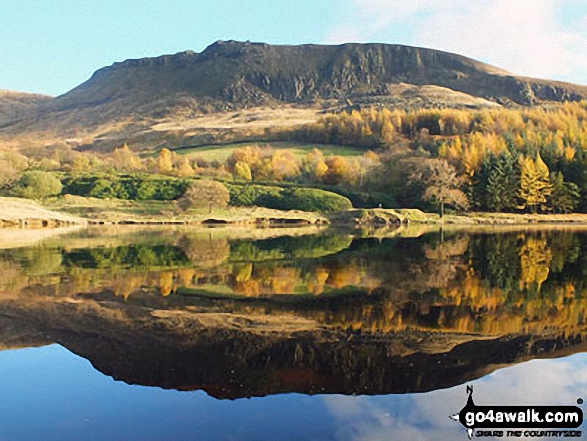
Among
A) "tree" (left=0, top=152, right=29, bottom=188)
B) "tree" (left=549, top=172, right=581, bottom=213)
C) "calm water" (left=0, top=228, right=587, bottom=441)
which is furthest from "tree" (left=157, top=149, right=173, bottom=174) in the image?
"calm water" (left=0, top=228, right=587, bottom=441)

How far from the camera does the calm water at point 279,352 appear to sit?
23.9 feet

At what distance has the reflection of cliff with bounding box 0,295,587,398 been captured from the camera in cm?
855

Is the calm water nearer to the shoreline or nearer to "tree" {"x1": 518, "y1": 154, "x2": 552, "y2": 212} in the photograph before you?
the shoreline

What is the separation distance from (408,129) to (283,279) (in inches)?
5435

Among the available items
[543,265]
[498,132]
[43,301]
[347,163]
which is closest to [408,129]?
[498,132]

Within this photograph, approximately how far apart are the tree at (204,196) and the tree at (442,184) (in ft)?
97.4

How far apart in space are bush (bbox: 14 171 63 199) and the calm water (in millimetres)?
59785

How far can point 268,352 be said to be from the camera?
9961 mm

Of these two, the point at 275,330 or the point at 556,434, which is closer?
the point at 556,434

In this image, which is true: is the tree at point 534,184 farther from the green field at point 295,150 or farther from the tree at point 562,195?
the green field at point 295,150

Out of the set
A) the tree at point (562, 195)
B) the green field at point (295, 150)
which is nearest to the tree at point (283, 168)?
the green field at point (295, 150)

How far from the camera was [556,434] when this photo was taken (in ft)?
22.4

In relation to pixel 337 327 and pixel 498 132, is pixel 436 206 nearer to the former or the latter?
pixel 498 132

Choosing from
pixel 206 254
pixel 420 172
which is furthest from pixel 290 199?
pixel 206 254
